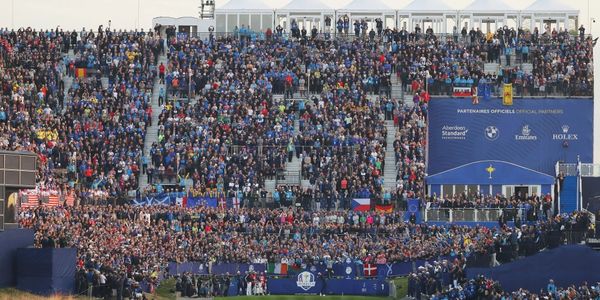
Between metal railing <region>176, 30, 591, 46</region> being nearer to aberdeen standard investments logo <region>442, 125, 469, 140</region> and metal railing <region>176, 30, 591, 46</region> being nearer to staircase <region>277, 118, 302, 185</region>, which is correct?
aberdeen standard investments logo <region>442, 125, 469, 140</region>

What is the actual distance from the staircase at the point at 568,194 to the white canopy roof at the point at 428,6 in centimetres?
1807

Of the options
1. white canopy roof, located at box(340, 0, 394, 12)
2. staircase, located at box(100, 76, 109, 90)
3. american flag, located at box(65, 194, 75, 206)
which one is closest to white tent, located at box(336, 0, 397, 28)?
white canopy roof, located at box(340, 0, 394, 12)

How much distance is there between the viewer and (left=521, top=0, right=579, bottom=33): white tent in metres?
94.0

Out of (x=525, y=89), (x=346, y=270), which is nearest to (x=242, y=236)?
(x=346, y=270)

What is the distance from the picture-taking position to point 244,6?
313 feet

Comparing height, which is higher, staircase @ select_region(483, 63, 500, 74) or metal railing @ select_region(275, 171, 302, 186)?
staircase @ select_region(483, 63, 500, 74)

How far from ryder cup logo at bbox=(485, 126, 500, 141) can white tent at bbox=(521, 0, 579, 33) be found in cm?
953

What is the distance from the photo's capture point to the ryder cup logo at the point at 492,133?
8662 centimetres

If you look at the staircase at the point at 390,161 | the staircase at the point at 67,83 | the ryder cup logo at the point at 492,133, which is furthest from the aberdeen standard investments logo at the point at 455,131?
the staircase at the point at 67,83

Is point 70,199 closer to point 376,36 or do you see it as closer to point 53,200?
point 53,200

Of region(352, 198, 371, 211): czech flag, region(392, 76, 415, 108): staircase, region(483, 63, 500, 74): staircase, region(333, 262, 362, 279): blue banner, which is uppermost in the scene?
region(483, 63, 500, 74): staircase

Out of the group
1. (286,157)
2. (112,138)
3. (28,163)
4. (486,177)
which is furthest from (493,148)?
(28,163)

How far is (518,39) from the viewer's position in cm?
8969

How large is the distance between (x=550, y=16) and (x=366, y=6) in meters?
10.3
